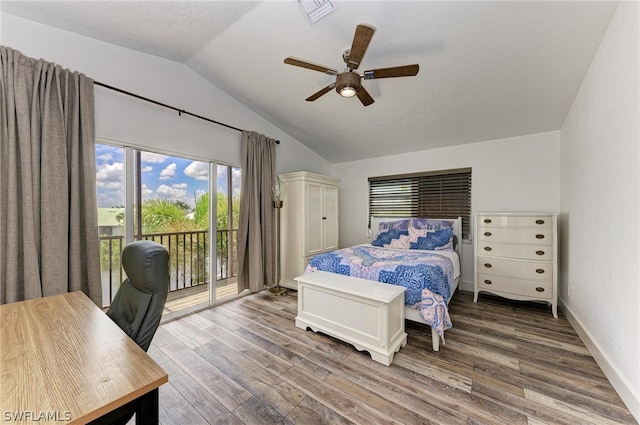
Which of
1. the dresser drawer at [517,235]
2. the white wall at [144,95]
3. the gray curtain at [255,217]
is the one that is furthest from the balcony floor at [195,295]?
the dresser drawer at [517,235]

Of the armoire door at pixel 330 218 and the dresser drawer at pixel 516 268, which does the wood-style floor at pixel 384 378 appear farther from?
the armoire door at pixel 330 218

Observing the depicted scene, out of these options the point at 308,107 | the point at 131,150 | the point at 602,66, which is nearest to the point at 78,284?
the point at 131,150

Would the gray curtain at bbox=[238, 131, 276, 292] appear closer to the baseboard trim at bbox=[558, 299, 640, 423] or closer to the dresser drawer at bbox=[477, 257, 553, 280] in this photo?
the dresser drawer at bbox=[477, 257, 553, 280]

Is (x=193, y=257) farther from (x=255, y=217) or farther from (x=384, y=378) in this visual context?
(x=384, y=378)

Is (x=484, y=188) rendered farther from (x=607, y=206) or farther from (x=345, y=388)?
(x=345, y=388)

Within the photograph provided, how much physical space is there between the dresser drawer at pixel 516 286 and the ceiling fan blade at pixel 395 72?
2.65 m

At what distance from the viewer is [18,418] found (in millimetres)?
586

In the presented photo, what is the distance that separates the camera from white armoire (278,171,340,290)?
3703 millimetres

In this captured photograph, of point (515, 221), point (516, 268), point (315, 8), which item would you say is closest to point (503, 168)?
point (515, 221)

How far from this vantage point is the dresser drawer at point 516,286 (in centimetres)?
280

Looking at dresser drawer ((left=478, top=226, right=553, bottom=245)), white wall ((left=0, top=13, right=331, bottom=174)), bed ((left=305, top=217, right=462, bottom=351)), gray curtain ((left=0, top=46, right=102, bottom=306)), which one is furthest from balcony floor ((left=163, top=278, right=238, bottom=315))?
dresser drawer ((left=478, top=226, right=553, bottom=245))

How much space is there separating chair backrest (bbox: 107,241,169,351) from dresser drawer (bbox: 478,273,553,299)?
347 centimetres

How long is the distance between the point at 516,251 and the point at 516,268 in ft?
0.66

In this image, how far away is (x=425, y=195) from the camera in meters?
4.00
